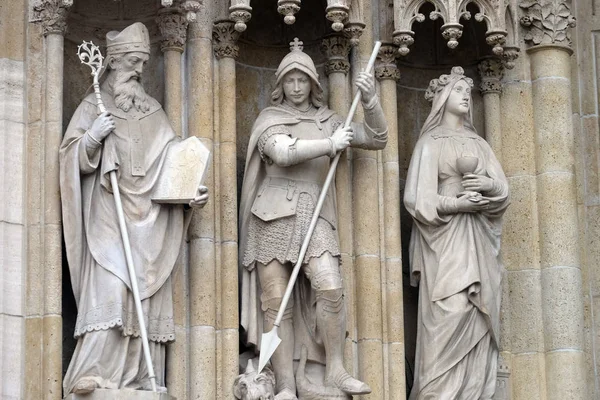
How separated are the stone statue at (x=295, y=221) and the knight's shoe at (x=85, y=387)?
160cm

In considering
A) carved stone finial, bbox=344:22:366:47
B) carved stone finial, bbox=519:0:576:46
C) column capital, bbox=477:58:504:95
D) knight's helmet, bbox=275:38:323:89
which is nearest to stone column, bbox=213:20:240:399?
knight's helmet, bbox=275:38:323:89

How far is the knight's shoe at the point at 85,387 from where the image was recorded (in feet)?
56.1

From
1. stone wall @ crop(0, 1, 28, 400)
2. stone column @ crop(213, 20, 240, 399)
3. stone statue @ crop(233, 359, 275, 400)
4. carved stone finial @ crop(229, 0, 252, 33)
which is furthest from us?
carved stone finial @ crop(229, 0, 252, 33)

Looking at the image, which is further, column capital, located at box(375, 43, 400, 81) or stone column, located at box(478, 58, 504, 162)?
stone column, located at box(478, 58, 504, 162)

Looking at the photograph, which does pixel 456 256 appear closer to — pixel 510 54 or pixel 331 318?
pixel 331 318

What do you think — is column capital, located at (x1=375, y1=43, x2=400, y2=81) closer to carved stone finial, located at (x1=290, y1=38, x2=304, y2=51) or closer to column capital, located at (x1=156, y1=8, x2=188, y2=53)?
carved stone finial, located at (x1=290, y1=38, x2=304, y2=51)

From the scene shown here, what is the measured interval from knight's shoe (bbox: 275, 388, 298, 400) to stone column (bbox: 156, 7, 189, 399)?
2.47 ft

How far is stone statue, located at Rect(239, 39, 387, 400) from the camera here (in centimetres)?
1808

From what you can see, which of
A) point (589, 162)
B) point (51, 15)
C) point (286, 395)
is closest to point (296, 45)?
point (51, 15)

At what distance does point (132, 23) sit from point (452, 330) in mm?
3721

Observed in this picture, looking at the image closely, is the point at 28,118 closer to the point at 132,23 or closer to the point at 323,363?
the point at 132,23

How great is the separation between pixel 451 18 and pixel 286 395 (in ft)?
11.7

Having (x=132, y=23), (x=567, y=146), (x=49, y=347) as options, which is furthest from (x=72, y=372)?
(x=567, y=146)

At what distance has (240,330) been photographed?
18328 mm
